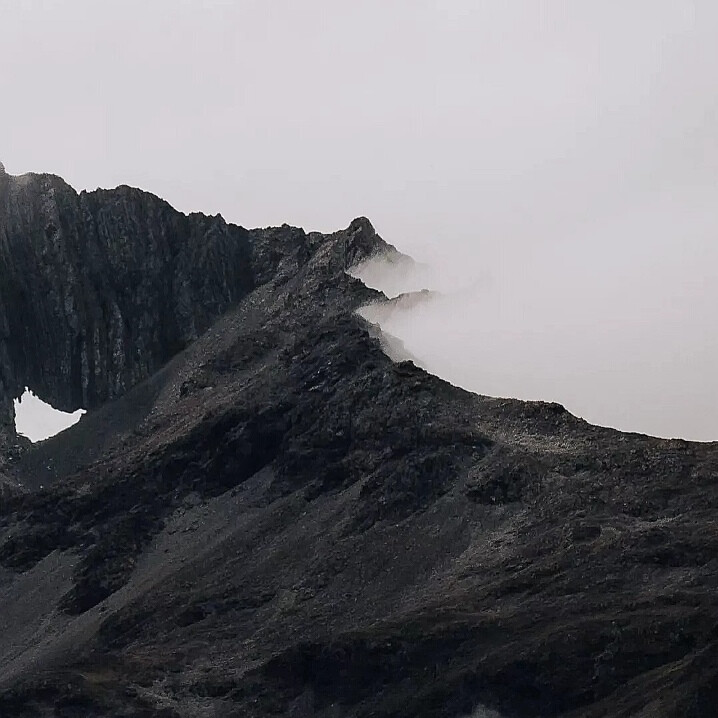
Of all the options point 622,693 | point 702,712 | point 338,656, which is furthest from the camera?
point 338,656

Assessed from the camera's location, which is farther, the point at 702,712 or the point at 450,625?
the point at 450,625

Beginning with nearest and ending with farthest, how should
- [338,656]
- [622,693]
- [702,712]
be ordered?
[702,712] < [622,693] < [338,656]

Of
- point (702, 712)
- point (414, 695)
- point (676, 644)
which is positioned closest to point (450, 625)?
point (414, 695)

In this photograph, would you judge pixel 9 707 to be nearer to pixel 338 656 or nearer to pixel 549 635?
pixel 338 656

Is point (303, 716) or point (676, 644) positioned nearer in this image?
point (676, 644)

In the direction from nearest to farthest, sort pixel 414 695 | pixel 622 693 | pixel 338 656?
pixel 622 693 < pixel 414 695 < pixel 338 656

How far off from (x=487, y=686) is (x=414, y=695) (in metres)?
8.65

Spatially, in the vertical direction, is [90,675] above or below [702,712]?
above

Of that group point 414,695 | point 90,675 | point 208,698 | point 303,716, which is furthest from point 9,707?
point 414,695

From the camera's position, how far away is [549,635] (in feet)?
579

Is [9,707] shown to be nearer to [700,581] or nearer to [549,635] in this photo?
[549,635]

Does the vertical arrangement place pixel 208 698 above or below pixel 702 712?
above

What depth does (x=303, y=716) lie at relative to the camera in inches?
7185

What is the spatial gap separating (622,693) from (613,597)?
955 inches
